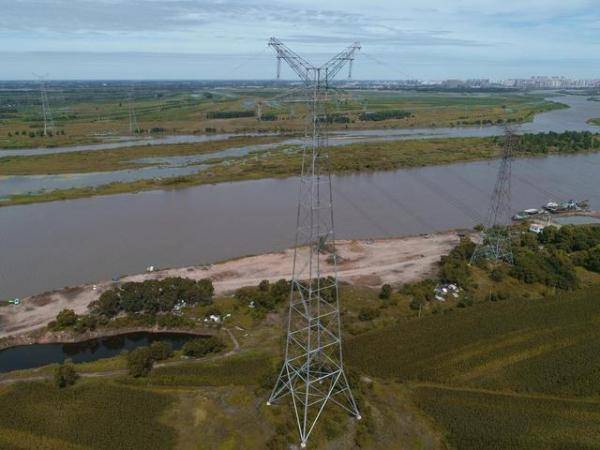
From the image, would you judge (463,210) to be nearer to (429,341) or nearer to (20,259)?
(429,341)

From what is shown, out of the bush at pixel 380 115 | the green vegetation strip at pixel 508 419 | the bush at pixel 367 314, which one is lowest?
the green vegetation strip at pixel 508 419

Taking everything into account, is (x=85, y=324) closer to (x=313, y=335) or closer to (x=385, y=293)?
(x=313, y=335)

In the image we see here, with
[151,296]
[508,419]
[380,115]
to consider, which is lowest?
[508,419]

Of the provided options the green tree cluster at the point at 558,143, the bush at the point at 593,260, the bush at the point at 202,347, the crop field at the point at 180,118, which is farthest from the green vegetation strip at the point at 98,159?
the bush at the point at 593,260

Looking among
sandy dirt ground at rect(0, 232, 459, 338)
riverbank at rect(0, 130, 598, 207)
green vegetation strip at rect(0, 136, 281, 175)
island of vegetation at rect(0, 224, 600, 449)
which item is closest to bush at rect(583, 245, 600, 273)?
island of vegetation at rect(0, 224, 600, 449)

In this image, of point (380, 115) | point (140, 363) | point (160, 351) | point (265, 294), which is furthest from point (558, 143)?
point (140, 363)

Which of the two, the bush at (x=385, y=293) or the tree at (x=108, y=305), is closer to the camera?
the tree at (x=108, y=305)

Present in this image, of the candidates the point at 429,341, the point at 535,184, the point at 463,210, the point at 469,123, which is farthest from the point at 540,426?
the point at 469,123

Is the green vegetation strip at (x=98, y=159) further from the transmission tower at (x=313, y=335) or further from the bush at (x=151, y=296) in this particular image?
the transmission tower at (x=313, y=335)
